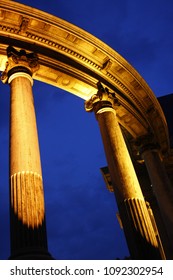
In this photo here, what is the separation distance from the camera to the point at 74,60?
113ft

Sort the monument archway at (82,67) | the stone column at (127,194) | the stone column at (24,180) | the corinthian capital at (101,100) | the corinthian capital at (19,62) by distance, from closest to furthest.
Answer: the stone column at (24,180) → the stone column at (127,194) → the corinthian capital at (19,62) → the monument archway at (82,67) → the corinthian capital at (101,100)

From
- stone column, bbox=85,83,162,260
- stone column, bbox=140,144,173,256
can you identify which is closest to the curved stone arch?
stone column, bbox=140,144,173,256

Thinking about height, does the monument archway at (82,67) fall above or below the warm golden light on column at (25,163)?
above

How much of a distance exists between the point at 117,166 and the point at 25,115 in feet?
30.8

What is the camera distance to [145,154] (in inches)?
1551

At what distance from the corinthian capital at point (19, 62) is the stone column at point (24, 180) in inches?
19.9

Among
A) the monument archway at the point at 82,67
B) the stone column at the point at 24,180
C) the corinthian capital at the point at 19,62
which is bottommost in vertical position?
the stone column at the point at 24,180

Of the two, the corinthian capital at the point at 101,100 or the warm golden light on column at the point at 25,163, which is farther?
the corinthian capital at the point at 101,100

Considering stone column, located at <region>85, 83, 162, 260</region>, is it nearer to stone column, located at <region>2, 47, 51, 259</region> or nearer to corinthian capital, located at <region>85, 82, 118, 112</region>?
A: corinthian capital, located at <region>85, 82, 118, 112</region>

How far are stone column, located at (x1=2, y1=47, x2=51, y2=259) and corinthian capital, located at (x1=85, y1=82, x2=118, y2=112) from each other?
9010 millimetres

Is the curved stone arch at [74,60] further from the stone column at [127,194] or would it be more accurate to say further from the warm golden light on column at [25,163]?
the warm golden light on column at [25,163]

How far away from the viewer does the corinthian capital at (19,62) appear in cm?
2645

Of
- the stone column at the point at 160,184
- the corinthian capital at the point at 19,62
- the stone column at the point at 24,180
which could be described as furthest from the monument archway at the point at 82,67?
the stone column at the point at 24,180

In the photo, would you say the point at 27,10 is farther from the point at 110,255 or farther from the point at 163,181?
the point at 110,255
